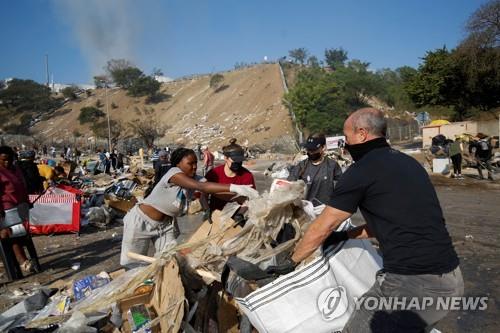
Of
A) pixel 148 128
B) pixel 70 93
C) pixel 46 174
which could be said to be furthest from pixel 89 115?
pixel 46 174

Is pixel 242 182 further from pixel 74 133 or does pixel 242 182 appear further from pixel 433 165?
pixel 74 133

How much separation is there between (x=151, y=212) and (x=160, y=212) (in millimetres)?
83

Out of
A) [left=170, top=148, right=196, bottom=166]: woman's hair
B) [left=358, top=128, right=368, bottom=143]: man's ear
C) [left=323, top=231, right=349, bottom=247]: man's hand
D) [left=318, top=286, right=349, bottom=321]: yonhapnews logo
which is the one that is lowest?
[left=318, top=286, right=349, bottom=321]: yonhapnews logo

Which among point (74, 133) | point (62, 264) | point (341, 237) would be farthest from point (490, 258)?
point (74, 133)

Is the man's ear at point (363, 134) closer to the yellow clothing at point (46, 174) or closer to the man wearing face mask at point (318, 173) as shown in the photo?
the man wearing face mask at point (318, 173)

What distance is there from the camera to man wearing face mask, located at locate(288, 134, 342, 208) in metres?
4.67

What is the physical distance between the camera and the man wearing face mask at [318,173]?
15.3 feet

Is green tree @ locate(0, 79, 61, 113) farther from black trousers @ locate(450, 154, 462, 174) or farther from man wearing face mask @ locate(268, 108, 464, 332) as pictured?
man wearing face mask @ locate(268, 108, 464, 332)

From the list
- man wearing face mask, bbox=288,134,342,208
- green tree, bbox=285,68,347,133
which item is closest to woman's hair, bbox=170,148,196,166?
man wearing face mask, bbox=288,134,342,208

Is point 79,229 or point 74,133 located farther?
point 74,133

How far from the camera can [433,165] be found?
15250 millimetres

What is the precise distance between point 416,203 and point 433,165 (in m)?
14.7

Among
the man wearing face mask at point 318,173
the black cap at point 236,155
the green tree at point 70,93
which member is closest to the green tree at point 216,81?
the green tree at point 70,93

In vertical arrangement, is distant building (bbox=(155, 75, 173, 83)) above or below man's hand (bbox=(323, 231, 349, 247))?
above
